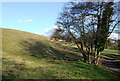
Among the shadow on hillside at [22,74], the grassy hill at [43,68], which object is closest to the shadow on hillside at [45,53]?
the grassy hill at [43,68]

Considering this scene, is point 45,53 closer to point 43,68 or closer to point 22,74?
point 43,68

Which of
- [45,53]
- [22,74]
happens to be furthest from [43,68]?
[45,53]

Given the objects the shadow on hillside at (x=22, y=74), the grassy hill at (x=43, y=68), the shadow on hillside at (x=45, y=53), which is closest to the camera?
the shadow on hillside at (x=22, y=74)

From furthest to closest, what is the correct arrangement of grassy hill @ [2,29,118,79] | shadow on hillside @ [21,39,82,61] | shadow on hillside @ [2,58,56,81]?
1. shadow on hillside @ [21,39,82,61]
2. grassy hill @ [2,29,118,79]
3. shadow on hillside @ [2,58,56,81]

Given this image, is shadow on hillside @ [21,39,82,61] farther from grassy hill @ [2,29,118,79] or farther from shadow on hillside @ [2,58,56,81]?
shadow on hillside @ [2,58,56,81]

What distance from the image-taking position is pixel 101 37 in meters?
17.3

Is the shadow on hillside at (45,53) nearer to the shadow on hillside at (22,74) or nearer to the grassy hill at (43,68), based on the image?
the grassy hill at (43,68)

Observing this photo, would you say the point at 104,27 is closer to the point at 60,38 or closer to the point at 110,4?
the point at 110,4

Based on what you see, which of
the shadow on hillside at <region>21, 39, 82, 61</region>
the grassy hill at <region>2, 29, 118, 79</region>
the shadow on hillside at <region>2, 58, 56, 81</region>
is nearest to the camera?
the shadow on hillside at <region>2, 58, 56, 81</region>

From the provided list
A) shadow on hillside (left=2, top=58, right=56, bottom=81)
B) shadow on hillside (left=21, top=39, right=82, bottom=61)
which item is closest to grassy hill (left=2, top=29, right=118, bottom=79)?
shadow on hillside (left=2, top=58, right=56, bottom=81)

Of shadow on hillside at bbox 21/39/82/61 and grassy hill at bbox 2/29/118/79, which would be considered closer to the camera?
grassy hill at bbox 2/29/118/79

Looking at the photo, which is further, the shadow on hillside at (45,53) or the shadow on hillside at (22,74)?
the shadow on hillside at (45,53)

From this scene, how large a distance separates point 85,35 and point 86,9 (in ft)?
15.1

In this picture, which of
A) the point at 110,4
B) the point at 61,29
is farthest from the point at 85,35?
the point at 110,4
